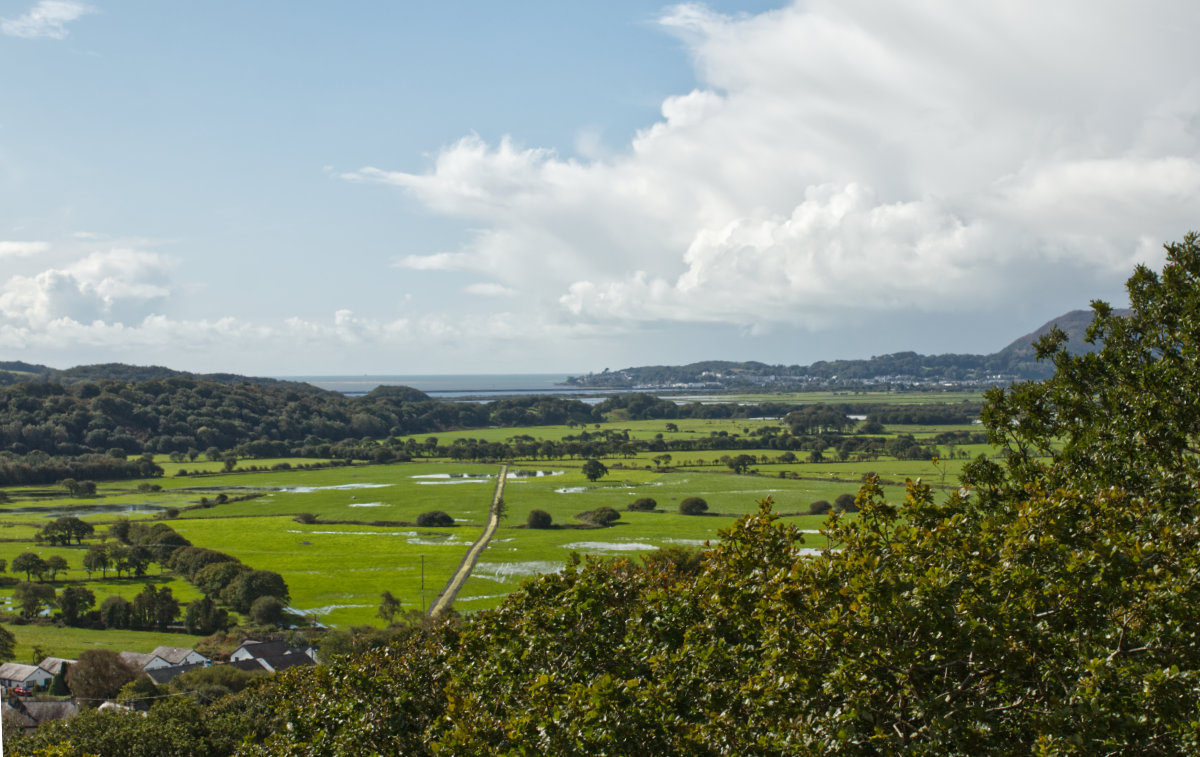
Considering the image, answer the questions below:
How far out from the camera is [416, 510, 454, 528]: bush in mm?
86250

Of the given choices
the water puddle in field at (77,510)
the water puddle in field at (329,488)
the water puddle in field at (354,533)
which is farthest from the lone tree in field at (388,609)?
the water puddle in field at (329,488)

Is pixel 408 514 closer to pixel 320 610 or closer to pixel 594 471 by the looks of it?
pixel 594 471

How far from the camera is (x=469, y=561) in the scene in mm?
68250

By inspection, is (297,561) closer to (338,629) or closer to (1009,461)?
(338,629)

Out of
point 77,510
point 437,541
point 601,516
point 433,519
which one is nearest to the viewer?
point 437,541

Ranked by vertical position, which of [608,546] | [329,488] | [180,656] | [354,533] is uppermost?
[608,546]

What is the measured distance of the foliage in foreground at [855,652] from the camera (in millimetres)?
8148

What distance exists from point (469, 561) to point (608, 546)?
1208cm

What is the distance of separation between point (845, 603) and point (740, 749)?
2.05 meters

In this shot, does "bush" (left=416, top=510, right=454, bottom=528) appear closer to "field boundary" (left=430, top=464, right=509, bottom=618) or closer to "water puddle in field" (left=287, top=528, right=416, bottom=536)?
"water puddle in field" (left=287, top=528, right=416, bottom=536)

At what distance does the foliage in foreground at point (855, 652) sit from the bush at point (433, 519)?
72.5 metres

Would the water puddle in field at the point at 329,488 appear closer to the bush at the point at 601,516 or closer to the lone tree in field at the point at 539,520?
the lone tree in field at the point at 539,520

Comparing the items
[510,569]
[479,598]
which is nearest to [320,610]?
[479,598]

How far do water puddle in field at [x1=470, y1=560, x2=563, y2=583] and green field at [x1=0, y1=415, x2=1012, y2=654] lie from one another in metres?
0.21
